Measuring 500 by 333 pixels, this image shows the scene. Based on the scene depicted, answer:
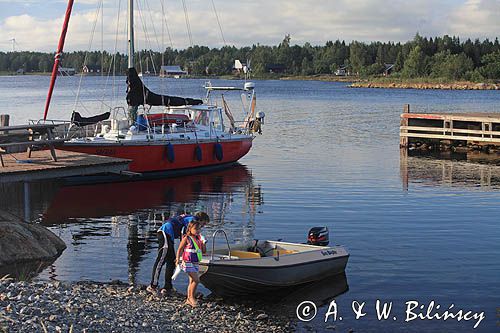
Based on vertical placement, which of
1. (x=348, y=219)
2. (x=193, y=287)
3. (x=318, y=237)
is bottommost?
(x=348, y=219)

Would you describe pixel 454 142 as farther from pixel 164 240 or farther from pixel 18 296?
pixel 18 296

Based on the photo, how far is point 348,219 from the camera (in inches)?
904

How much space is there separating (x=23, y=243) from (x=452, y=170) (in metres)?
21.8

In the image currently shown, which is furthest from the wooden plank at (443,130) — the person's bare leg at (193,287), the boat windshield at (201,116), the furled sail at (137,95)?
the person's bare leg at (193,287)

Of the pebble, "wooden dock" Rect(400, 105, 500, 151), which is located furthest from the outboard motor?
"wooden dock" Rect(400, 105, 500, 151)

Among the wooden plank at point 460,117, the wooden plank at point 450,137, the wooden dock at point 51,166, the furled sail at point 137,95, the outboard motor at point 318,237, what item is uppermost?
the furled sail at point 137,95

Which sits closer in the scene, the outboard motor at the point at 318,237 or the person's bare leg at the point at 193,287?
the person's bare leg at the point at 193,287

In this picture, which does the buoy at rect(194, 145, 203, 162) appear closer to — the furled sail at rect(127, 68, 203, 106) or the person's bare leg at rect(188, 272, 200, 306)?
the furled sail at rect(127, 68, 203, 106)

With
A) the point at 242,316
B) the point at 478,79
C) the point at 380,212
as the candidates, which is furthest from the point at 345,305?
the point at 478,79

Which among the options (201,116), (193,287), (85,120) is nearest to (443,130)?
(201,116)

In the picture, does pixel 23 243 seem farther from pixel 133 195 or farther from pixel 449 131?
pixel 449 131

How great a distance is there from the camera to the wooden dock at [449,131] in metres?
40.0

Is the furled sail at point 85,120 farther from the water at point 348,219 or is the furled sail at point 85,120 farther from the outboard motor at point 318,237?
the outboard motor at point 318,237

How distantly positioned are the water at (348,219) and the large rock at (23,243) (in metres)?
0.49
